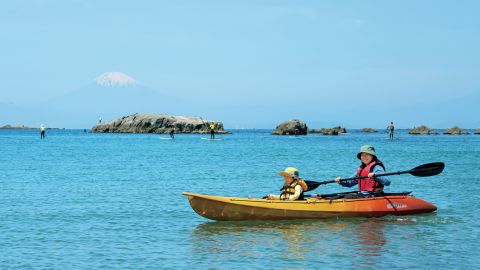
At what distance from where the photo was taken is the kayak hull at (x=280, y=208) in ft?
39.5

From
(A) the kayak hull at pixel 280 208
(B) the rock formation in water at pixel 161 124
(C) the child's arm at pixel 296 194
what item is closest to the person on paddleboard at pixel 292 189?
(C) the child's arm at pixel 296 194

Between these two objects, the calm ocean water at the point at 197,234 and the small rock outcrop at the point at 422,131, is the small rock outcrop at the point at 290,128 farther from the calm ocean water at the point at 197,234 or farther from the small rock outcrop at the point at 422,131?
the calm ocean water at the point at 197,234

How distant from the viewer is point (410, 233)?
1147cm

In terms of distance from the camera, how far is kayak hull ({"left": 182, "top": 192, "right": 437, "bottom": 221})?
12.1 metres

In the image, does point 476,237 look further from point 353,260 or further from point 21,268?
point 21,268

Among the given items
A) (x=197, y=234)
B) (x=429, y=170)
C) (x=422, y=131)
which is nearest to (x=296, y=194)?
(x=197, y=234)

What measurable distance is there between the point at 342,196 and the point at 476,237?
3.49m

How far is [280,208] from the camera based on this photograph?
1212 centimetres

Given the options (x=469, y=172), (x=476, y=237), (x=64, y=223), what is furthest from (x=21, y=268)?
(x=469, y=172)

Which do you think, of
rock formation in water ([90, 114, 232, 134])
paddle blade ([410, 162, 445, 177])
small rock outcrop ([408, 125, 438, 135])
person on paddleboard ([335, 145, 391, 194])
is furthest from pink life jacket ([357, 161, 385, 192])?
small rock outcrop ([408, 125, 438, 135])

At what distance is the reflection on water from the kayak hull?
0.19m

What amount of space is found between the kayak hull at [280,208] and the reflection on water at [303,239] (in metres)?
0.19

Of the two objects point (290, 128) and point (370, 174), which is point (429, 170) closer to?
point (370, 174)

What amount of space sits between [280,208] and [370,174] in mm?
2623
